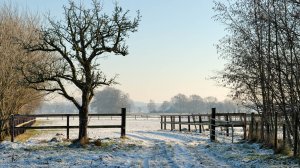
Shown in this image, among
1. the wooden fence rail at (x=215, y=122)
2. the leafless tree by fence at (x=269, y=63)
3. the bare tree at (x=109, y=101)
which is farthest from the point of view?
the bare tree at (x=109, y=101)

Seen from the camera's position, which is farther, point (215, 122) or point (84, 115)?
point (215, 122)

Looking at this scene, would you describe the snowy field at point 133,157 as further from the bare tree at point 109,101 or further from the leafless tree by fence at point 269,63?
the bare tree at point 109,101

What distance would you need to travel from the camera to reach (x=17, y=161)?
13.9 meters

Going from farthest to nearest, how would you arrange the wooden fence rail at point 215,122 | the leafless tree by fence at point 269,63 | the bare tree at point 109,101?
the bare tree at point 109,101 < the wooden fence rail at point 215,122 < the leafless tree by fence at point 269,63

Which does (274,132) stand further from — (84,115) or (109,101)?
(109,101)

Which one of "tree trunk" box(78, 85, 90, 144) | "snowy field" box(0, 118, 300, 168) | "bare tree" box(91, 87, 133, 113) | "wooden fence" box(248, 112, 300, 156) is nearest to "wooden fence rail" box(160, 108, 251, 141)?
"wooden fence" box(248, 112, 300, 156)

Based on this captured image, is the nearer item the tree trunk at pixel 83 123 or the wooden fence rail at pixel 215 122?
the tree trunk at pixel 83 123

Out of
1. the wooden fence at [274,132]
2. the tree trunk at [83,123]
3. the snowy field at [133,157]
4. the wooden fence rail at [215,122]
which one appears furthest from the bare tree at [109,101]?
the snowy field at [133,157]

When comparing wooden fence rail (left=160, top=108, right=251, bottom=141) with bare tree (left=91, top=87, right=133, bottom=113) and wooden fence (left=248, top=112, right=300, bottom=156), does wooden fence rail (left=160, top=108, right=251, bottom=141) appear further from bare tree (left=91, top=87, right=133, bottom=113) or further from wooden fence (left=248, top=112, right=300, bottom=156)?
bare tree (left=91, top=87, right=133, bottom=113)

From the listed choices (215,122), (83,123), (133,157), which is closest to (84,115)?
(83,123)

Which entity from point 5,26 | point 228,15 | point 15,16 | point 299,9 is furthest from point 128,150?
point 15,16

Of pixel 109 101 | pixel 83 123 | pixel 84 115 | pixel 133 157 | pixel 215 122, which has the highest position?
pixel 109 101

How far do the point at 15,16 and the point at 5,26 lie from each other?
4135 mm

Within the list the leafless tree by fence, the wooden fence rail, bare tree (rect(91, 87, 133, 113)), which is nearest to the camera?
the leafless tree by fence
